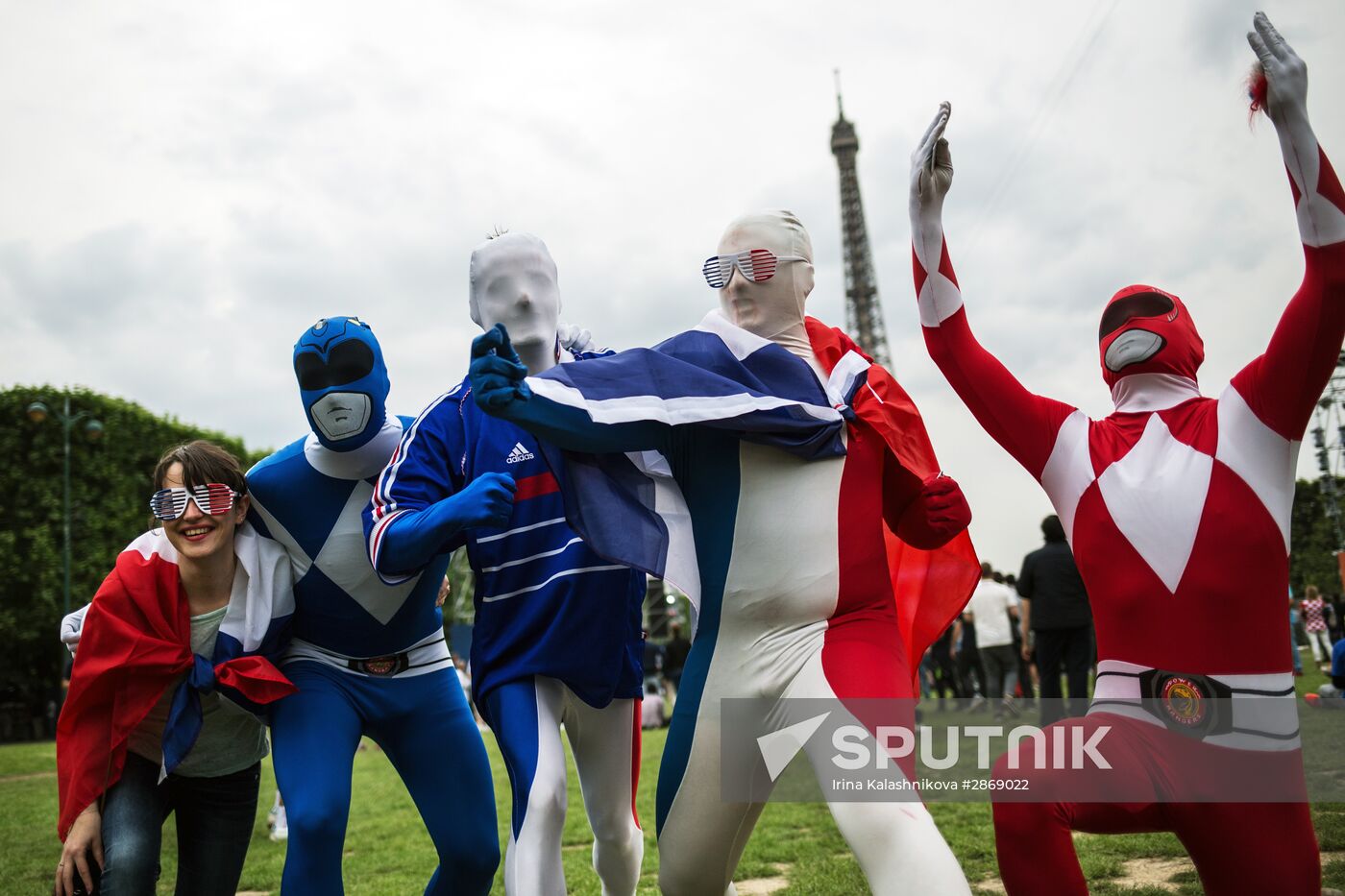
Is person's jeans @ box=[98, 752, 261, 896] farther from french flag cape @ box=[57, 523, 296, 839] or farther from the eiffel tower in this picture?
the eiffel tower

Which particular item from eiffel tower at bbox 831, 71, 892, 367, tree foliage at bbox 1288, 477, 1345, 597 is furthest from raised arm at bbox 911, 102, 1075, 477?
eiffel tower at bbox 831, 71, 892, 367

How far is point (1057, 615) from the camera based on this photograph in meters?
9.21

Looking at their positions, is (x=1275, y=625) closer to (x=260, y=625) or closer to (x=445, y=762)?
(x=445, y=762)

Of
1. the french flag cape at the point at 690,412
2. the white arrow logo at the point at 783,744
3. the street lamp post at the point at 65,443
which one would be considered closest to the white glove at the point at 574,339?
the french flag cape at the point at 690,412

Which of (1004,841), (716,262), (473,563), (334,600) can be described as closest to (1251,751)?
(1004,841)

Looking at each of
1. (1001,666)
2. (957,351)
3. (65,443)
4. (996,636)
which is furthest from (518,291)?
(65,443)

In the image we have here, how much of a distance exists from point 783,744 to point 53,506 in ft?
82.5

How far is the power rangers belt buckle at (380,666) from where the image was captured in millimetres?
4148

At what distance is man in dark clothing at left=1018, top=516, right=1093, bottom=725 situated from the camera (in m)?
9.18

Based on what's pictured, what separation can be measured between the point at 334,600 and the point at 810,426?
6.24ft

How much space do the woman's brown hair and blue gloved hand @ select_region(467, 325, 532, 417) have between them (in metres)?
1.42

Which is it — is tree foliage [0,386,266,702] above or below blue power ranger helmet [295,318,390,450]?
above

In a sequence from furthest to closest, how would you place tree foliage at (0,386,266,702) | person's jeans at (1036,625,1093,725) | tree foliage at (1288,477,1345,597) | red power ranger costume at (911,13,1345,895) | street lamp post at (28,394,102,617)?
tree foliage at (1288,477,1345,597), tree foliage at (0,386,266,702), street lamp post at (28,394,102,617), person's jeans at (1036,625,1093,725), red power ranger costume at (911,13,1345,895)

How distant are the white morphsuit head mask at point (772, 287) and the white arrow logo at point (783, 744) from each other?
1168mm
